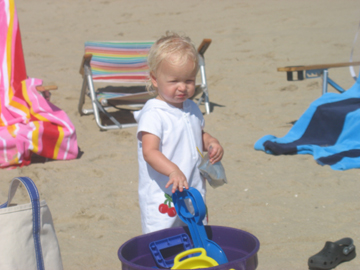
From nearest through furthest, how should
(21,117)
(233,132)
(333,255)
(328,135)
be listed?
1. (333,255)
2. (21,117)
3. (328,135)
4. (233,132)

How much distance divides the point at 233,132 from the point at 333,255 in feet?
7.40

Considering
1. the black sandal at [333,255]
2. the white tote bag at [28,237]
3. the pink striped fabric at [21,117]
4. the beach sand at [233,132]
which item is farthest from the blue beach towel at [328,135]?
the white tote bag at [28,237]

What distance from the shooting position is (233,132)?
4.07 m

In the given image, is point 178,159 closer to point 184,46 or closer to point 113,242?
point 184,46

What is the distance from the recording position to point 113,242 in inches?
88.7

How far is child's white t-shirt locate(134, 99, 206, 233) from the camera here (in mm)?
1607

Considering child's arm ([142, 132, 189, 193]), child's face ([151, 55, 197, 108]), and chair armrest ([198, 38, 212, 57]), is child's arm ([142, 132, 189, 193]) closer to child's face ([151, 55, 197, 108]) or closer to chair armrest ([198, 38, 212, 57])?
child's face ([151, 55, 197, 108])

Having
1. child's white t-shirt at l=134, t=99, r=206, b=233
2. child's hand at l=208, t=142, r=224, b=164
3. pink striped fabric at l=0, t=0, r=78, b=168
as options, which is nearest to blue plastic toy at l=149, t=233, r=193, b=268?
child's white t-shirt at l=134, t=99, r=206, b=233

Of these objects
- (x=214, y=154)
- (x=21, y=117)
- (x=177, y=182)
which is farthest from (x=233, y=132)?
(x=177, y=182)

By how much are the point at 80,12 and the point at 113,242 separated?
8135 mm

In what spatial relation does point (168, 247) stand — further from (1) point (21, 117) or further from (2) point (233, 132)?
(2) point (233, 132)

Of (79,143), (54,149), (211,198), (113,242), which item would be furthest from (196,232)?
(79,143)

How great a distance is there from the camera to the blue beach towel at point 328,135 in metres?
3.28

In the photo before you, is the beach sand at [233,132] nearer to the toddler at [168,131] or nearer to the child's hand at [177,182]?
the toddler at [168,131]
